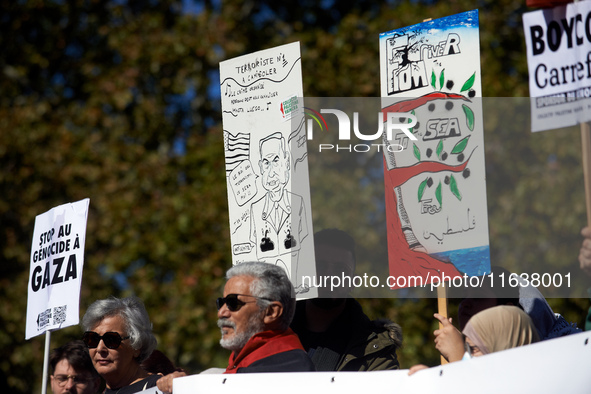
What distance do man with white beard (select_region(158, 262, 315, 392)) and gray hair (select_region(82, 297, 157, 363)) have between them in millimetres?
483

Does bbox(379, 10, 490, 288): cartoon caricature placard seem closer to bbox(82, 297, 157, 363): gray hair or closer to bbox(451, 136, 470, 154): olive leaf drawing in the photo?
bbox(451, 136, 470, 154): olive leaf drawing

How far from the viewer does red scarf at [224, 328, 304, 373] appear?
153 inches

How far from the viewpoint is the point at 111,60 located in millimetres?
12305

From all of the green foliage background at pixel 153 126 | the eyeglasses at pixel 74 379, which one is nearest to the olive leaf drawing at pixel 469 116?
the eyeglasses at pixel 74 379

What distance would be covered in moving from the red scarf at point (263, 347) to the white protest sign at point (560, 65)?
4.27 feet

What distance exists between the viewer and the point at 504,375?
10.3 ft

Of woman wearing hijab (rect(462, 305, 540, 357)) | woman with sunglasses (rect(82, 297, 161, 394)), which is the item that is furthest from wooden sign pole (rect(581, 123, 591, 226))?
woman with sunglasses (rect(82, 297, 161, 394))

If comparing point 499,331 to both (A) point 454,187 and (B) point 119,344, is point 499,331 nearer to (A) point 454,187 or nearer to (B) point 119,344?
(A) point 454,187

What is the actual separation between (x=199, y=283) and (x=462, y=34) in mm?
6592

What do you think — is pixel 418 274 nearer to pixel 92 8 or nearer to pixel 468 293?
pixel 468 293

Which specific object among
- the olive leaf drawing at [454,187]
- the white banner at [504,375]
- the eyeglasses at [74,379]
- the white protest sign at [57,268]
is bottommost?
the eyeglasses at [74,379]

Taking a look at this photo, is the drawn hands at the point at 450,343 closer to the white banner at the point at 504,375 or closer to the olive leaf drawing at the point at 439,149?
the white banner at the point at 504,375

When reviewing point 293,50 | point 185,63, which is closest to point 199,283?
point 185,63

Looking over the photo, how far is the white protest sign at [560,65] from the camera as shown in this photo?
13.2 ft
